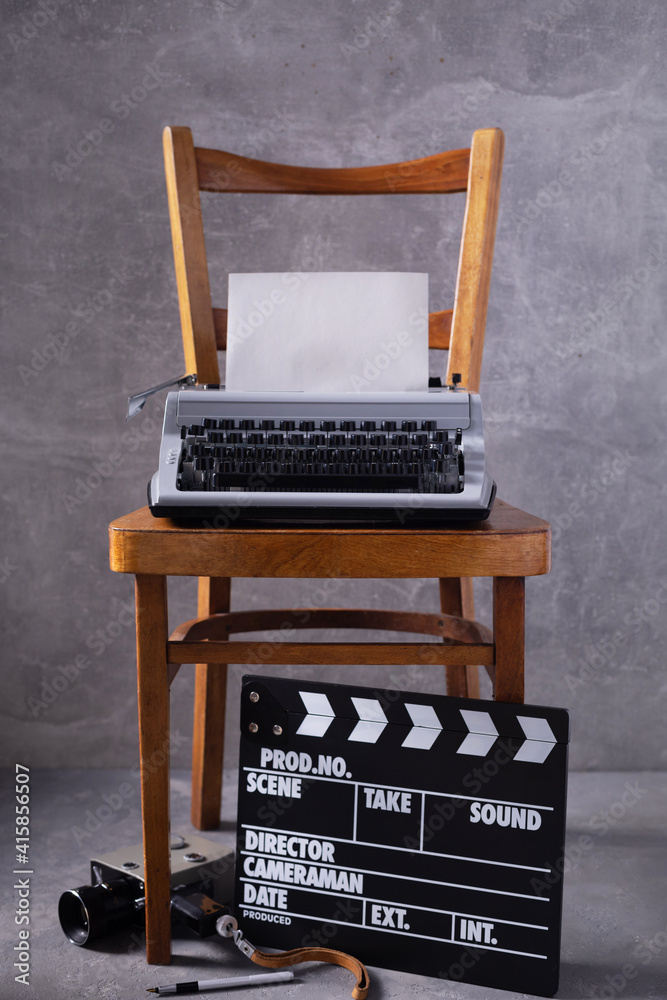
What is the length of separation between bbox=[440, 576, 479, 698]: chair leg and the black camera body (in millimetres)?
512

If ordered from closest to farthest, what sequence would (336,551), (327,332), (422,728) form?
(336,551), (422,728), (327,332)

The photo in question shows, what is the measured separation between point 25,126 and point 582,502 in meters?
1.47

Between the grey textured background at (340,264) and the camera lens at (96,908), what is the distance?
0.71m

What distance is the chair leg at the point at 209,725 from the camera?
5.53 feet

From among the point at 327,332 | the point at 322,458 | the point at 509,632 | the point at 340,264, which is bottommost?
the point at 509,632

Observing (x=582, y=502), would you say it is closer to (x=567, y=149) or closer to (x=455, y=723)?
(x=567, y=149)

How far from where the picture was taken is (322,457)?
117 cm

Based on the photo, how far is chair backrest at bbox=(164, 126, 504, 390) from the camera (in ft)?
4.99

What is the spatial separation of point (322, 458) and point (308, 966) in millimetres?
728

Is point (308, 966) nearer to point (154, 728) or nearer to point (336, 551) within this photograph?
point (154, 728)

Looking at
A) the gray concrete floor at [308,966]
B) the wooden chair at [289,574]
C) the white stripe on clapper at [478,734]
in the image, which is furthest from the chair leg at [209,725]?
the white stripe on clapper at [478,734]

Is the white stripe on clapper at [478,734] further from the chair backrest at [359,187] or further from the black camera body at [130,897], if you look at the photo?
the chair backrest at [359,187]

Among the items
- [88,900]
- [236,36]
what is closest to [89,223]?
[236,36]

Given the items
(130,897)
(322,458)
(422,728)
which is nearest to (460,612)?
(422,728)
